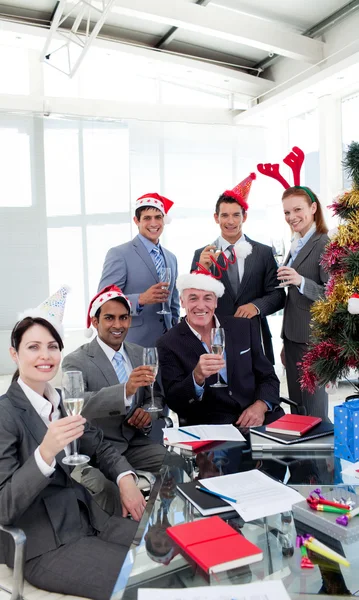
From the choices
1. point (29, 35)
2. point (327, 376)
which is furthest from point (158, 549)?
point (29, 35)

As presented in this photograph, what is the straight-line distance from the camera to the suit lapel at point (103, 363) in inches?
106

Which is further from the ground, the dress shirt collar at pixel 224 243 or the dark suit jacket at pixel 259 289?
the dress shirt collar at pixel 224 243

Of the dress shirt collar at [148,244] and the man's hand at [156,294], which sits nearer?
the man's hand at [156,294]

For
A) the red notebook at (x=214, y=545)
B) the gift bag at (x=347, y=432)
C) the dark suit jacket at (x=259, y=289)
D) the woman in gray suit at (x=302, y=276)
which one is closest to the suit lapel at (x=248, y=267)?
the dark suit jacket at (x=259, y=289)

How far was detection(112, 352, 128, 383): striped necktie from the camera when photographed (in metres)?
2.78

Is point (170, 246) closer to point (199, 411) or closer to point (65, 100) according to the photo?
point (65, 100)

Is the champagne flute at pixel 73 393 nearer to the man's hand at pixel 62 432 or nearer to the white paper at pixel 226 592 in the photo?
the man's hand at pixel 62 432

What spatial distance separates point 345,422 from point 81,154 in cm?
→ 660

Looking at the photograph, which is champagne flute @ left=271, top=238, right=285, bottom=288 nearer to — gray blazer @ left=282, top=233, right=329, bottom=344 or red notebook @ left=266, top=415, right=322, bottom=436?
gray blazer @ left=282, top=233, right=329, bottom=344

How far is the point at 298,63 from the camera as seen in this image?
725 centimetres

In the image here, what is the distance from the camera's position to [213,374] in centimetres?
263

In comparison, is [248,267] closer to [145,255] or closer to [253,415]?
[145,255]

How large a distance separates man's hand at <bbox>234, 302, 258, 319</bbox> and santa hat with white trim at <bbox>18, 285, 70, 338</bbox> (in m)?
1.34

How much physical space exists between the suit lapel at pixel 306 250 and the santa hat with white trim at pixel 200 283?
24.0 inches
